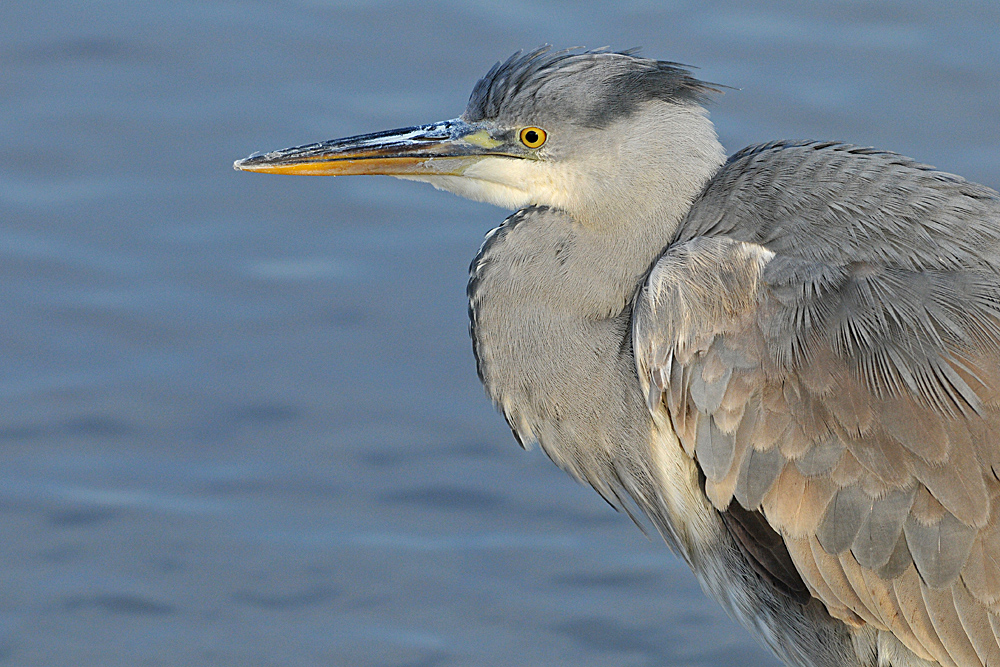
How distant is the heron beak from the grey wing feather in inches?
25.8

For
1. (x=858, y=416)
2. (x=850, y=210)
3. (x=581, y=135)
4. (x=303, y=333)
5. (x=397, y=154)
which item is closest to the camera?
(x=858, y=416)

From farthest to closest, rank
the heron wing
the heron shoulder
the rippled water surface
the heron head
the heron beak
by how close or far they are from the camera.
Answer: the rippled water surface → the heron beak → the heron head → the heron shoulder → the heron wing

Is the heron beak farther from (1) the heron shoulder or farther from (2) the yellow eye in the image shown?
(1) the heron shoulder

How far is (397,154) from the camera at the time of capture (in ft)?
13.8

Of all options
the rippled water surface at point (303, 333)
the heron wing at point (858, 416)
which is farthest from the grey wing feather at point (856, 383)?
the rippled water surface at point (303, 333)

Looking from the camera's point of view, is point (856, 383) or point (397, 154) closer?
point (856, 383)

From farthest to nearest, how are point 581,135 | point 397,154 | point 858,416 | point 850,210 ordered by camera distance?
point 397,154 < point 581,135 < point 850,210 < point 858,416

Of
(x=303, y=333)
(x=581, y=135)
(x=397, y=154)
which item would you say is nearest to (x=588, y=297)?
(x=581, y=135)

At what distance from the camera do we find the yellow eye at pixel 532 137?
13.3 feet

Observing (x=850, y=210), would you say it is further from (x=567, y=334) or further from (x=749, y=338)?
(x=567, y=334)

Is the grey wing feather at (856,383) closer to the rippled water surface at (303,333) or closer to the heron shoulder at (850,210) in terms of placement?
the heron shoulder at (850,210)

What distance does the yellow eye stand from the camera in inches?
159

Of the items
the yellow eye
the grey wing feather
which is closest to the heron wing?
the grey wing feather

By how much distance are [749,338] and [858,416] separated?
31 centimetres
